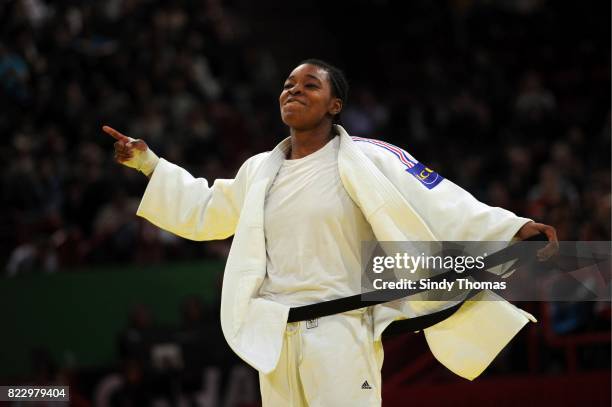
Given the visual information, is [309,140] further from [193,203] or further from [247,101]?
[247,101]

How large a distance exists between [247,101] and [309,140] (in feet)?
26.7

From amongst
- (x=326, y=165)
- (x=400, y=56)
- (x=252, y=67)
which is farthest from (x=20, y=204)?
(x=400, y=56)

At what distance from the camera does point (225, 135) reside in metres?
11.7

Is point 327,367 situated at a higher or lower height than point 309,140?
lower

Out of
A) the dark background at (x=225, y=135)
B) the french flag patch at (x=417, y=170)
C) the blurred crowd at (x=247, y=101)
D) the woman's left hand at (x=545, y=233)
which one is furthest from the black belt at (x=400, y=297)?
the blurred crowd at (x=247, y=101)

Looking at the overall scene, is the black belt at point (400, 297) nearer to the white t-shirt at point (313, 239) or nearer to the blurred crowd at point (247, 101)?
the white t-shirt at point (313, 239)

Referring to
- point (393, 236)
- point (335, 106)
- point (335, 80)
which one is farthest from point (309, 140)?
point (393, 236)

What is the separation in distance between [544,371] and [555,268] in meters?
2.77

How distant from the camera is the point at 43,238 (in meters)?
8.98

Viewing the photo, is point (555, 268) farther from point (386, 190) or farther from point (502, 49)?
point (502, 49)

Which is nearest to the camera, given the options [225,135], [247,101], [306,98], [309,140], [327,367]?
[327,367]

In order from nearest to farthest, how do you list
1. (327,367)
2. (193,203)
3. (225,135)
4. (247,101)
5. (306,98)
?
(327,367) → (306,98) → (193,203) → (225,135) → (247,101)

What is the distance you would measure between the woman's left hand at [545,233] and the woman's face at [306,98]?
1.07 meters

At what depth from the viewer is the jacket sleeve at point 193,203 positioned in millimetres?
4727
